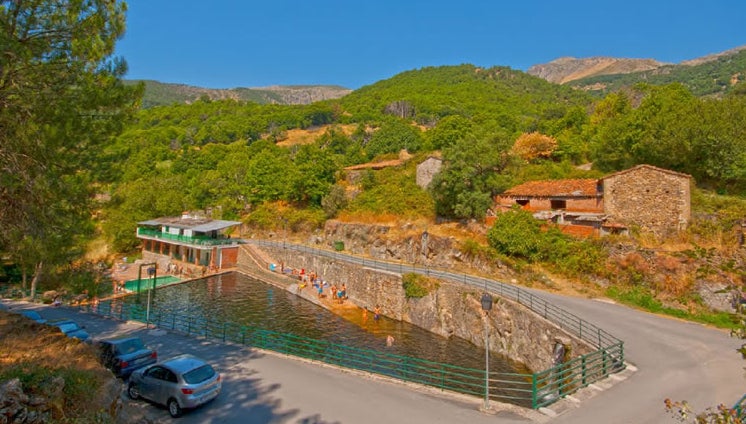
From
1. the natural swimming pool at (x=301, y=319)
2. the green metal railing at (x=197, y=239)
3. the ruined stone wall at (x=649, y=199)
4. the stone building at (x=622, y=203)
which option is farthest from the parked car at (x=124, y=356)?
the green metal railing at (x=197, y=239)

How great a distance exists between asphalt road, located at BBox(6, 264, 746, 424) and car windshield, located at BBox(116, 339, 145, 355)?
6.68 ft

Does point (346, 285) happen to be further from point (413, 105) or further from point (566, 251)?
point (413, 105)

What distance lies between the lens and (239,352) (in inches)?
643

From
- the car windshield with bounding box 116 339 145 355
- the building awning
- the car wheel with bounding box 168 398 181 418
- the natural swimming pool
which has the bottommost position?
the natural swimming pool

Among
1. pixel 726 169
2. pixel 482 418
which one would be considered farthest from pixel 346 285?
pixel 726 169

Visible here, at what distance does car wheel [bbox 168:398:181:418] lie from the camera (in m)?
10.7

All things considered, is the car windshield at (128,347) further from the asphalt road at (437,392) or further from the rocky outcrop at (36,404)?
the rocky outcrop at (36,404)

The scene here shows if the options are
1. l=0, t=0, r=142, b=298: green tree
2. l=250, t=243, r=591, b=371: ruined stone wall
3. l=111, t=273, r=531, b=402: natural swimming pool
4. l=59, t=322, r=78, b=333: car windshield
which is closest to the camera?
l=0, t=0, r=142, b=298: green tree

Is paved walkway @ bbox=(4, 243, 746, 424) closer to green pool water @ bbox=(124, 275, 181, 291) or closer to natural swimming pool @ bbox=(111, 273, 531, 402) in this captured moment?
natural swimming pool @ bbox=(111, 273, 531, 402)

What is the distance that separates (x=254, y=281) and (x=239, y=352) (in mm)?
23517

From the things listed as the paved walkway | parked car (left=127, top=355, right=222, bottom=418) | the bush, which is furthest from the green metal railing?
parked car (left=127, top=355, right=222, bottom=418)

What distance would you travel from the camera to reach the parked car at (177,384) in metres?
10.6

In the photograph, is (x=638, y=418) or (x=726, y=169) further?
(x=726, y=169)

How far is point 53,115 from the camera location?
9688 millimetres
